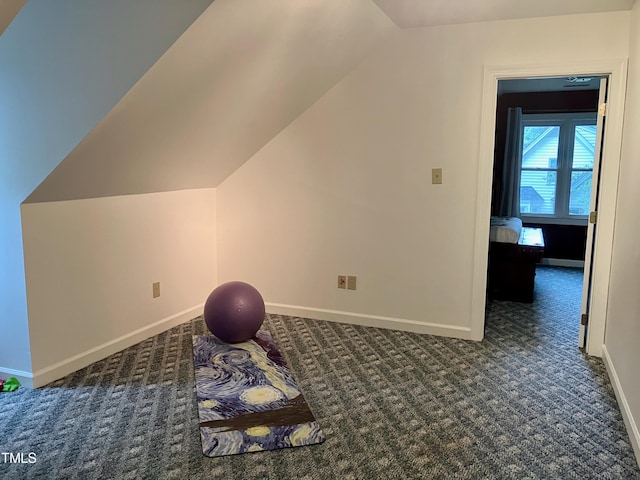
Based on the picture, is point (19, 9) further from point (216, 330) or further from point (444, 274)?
point (444, 274)

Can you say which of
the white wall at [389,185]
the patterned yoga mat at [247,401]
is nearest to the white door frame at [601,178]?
the white wall at [389,185]

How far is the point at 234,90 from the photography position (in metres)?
2.95

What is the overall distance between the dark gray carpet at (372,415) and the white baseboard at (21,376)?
6cm

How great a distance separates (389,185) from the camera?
3.65 m

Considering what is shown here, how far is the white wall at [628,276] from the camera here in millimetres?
2346

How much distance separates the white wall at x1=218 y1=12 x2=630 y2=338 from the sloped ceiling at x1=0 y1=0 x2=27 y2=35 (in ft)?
6.42

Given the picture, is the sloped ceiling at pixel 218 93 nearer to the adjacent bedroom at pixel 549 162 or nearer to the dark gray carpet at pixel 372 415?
the dark gray carpet at pixel 372 415

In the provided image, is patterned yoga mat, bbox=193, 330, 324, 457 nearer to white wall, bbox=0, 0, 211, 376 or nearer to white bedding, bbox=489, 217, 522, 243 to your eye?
white wall, bbox=0, 0, 211, 376

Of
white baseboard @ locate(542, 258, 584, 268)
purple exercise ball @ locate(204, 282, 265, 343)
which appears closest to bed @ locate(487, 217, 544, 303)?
white baseboard @ locate(542, 258, 584, 268)

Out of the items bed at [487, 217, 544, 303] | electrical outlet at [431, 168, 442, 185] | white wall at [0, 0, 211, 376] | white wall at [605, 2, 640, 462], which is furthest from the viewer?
bed at [487, 217, 544, 303]

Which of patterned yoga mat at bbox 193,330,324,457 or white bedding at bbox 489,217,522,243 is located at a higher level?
white bedding at bbox 489,217,522,243

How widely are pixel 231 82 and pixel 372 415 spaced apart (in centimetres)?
195

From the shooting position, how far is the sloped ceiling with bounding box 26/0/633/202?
241 cm

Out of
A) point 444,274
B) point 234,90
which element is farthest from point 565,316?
point 234,90
